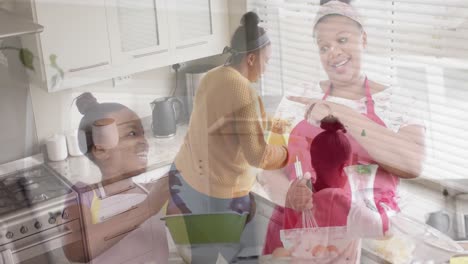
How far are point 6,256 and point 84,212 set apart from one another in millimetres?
148

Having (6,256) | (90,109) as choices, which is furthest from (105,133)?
(6,256)

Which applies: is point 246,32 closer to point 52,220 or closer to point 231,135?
point 231,135

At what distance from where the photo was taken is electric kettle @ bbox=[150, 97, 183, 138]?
747 millimetres

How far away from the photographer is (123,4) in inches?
30.0

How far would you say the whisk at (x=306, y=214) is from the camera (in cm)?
71

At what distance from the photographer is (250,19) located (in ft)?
2.32

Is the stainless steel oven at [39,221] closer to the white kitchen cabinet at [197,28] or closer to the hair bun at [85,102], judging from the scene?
the hair bun at [85,102]

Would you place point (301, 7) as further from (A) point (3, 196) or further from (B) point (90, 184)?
(A) point (3, 196)

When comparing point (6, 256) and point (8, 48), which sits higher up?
point (8, 48)

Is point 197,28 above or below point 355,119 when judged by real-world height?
above

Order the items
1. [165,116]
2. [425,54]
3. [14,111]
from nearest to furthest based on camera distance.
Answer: [425,54], [165,116], [14,111]

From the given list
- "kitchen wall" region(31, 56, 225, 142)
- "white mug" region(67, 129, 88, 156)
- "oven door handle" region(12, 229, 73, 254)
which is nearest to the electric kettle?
"kitchen wall" region(31, 56, 225, 142)

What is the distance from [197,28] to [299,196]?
291 millimetres

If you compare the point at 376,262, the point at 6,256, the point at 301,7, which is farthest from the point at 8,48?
the point at 376,262
